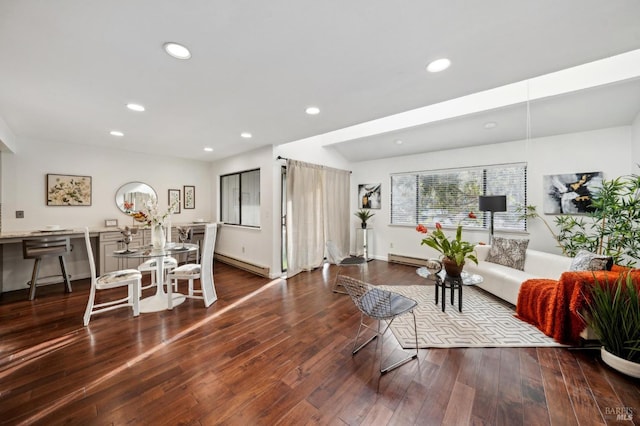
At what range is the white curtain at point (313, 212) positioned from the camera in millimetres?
4609

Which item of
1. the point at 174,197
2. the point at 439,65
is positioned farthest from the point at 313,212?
Result: the point at 439,65

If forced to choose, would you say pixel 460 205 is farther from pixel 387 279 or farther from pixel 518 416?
pixel 518 416

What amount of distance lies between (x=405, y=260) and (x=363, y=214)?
1400 mm

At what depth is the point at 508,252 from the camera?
12.1 feet

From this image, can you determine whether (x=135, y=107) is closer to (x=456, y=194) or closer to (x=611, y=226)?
(x=456, y=194)

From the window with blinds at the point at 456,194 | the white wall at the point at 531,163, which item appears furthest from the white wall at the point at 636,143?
the window with blinds at the point at 456,194

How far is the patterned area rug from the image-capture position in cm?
234

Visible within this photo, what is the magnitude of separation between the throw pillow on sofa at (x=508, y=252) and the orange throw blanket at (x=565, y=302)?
1004mm

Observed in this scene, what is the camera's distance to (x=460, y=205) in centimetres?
480

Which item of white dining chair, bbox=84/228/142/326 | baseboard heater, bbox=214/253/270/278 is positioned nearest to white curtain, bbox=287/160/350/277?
baseboard heater, bbox=214/253/270/278

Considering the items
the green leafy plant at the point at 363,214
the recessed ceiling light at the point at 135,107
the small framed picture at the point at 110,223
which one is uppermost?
the recessed ceiling light at the point at 135,107

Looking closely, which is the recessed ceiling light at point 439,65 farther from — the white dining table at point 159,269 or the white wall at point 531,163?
the white dining table at point 159,269

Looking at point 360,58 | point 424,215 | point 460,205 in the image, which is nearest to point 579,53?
point 360,58

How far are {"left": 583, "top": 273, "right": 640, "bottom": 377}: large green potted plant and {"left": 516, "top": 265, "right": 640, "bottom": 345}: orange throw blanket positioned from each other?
0.08 m
